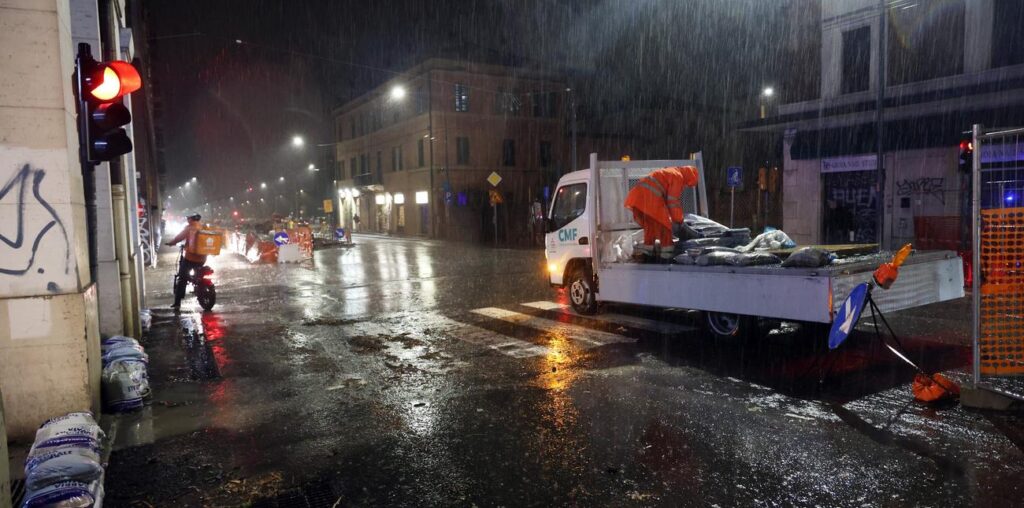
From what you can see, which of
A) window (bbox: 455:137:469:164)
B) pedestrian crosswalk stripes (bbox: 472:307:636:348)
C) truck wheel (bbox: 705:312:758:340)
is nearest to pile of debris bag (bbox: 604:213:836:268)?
truck wheel (bbox: 705:312:758:340)

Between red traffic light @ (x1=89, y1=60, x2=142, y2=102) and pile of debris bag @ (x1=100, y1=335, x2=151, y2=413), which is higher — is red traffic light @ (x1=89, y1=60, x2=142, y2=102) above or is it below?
above

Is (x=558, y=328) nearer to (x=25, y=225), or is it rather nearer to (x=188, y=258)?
(x=25, y=225)

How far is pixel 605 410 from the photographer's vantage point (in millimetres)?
Result: 5695

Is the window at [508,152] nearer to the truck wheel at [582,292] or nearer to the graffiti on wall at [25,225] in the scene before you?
the truck wheel at [582,292]

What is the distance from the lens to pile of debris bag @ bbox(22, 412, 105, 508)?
3609 mm

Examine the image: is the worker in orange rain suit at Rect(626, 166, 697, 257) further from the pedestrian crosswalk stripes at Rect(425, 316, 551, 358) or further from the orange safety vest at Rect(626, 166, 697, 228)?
the pedestrian crosswalk stripes at Rect(425, 316, 551, 358)

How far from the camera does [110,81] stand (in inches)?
218

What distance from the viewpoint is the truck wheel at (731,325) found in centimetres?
785

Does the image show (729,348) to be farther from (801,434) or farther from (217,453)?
(217,453)

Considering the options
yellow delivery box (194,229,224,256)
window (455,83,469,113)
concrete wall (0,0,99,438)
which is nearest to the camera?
concrete wall (0,0,99,438)

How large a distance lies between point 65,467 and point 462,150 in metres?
39.4

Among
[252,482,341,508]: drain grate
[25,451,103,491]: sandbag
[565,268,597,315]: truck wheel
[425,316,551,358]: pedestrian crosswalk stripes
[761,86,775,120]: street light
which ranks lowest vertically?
[252,482,341,508]: drain grate

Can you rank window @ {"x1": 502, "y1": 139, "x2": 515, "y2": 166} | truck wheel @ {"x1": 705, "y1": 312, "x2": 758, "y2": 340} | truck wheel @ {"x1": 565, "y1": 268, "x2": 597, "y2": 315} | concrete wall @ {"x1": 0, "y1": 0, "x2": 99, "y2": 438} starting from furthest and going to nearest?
window @ {"x1": 502, "y1": 139, "x2": 515, "y2": 166}
truck wheel @ {"x1": 565, "y1": 268, "x2": 597, "y2": 315}
truck wheel @ {"x1": 705, "y1": 312, "x2": 758, "y2": 340}
concrete wall @ {"x1": 0, "y1": 0, "x2": 99, "y2": 438}

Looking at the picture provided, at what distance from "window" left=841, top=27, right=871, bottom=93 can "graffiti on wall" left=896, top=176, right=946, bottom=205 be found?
3.39 metres
